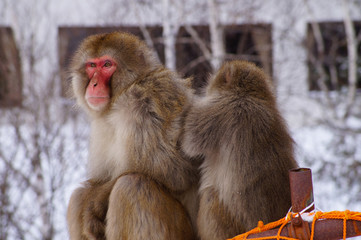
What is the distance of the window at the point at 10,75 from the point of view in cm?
709

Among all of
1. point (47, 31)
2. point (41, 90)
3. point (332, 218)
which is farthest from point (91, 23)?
point (332, 218)

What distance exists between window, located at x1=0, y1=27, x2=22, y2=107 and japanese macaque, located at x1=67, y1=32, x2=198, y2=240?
415cm

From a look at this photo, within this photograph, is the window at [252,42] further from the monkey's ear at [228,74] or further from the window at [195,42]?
the monkey's ear at [228,74]

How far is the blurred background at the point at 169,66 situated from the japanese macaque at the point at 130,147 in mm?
2607

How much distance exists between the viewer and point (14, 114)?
6684mm

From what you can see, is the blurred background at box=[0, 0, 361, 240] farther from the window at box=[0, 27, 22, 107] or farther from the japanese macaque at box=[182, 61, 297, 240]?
the japanese macaque at box=[182, 61, 297, 240]

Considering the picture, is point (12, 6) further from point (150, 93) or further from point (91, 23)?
point (150, 93)

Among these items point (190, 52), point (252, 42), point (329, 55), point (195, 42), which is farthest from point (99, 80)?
point (329, 55)

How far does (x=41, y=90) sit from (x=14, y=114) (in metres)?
0.51

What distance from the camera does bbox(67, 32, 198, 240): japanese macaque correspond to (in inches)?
104

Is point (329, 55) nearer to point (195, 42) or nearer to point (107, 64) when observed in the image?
point (195, 42)

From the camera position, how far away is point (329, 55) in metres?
9.57

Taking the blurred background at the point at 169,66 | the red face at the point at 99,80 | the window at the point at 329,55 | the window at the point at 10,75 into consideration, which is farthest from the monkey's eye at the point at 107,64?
the window at the point at 329,55

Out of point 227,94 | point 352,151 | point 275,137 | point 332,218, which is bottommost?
point 352,151
